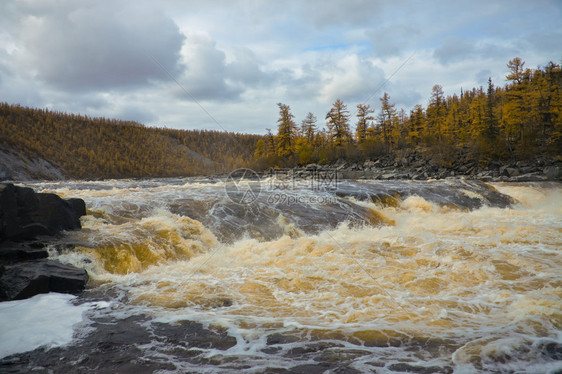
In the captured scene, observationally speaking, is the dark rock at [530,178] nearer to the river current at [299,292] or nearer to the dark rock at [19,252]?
the river current at [299,292]

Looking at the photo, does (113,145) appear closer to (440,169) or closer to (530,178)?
(440,169)

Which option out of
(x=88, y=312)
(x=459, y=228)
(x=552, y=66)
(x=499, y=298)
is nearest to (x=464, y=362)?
(x=499, y=298)

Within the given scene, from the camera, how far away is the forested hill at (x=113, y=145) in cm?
6431

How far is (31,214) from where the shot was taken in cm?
820

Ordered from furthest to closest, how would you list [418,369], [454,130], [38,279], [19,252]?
[454,130] → [19,252] → [38,279] → [418,369]

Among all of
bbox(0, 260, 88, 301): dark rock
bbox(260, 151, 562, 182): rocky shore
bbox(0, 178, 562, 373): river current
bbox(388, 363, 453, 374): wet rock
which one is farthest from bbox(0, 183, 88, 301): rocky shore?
bbox(260, 151, 562, 182): rocky shore

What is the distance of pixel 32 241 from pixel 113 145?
89832 millimetres

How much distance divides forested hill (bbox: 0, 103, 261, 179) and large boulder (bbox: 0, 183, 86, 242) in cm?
5402

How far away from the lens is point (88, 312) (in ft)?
17.9

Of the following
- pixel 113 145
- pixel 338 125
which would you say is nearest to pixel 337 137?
pixel 338 125

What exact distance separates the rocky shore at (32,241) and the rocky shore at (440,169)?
97.2 ft

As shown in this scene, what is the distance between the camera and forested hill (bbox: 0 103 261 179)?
64312 millimetres

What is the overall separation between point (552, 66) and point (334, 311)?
57900 mm

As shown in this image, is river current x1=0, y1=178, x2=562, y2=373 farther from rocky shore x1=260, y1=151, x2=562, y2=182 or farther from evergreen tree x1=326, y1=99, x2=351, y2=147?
evergreen tree x1=326, y1=99, x2=351, y2=147
